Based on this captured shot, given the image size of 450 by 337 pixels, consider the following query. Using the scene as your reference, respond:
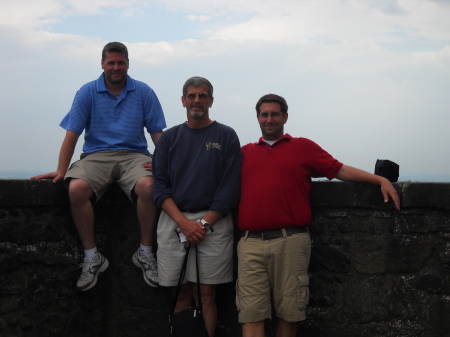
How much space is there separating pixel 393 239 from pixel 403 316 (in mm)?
589

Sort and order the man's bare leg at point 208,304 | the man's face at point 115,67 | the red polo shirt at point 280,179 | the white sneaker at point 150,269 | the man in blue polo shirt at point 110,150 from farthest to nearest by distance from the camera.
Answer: the man's face at point 115,67, the white sneaker at point 150,269, the man in blue polo shirt at point 110,150, the man's bare leg at point 208,304, the red polo shirt at point 280,179

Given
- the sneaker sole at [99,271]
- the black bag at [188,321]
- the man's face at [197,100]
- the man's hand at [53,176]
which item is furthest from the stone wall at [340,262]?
the man's face at [197,100]

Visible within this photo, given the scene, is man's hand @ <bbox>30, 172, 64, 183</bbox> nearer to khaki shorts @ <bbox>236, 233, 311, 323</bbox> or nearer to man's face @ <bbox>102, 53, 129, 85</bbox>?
man's face @ <bbox>102, 53, 129, 85</bbox>

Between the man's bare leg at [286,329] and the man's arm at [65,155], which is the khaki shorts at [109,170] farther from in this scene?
the man's bare leg at [286,329]

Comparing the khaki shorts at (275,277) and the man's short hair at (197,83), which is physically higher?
the man's short hair at (197,83)

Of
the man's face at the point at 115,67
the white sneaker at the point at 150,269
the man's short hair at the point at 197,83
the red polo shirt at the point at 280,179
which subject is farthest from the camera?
the man's face at the point at 115,67

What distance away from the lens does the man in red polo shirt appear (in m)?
4.38

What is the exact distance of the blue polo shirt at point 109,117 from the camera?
16.7ft

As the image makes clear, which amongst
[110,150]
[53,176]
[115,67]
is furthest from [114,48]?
[53,176]

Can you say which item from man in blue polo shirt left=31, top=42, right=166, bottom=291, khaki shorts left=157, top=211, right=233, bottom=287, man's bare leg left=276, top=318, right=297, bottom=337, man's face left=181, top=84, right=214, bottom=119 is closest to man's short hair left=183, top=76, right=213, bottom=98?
man's face left=181, top=84, right=214, bottom=119

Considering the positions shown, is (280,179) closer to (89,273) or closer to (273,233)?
(273,233)

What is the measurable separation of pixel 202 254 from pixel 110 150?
3.83 ft

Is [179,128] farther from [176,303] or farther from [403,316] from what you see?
[403,316]

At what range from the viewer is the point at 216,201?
14.5ft
